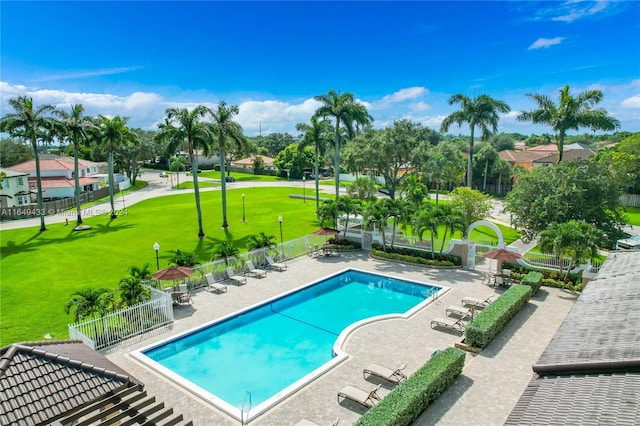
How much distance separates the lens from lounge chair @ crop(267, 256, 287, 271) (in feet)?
81.6

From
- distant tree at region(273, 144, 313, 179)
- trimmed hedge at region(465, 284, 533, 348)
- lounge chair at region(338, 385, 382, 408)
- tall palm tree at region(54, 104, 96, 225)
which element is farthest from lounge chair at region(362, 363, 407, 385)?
distant tree at region(273, 144, 313, 179)

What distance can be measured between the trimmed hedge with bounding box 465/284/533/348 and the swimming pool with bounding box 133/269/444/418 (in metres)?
3.46

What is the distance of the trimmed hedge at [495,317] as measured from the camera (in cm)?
1432

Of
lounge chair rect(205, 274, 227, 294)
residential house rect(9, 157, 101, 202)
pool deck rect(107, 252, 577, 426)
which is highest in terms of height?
residential house rect(9, 157, 101, 202)

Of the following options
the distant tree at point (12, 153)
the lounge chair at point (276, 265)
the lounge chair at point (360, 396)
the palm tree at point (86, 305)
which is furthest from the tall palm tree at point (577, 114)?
the distant tree at point (12, 153)

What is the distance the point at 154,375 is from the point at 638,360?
1307cm

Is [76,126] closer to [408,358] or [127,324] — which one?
[127,324]

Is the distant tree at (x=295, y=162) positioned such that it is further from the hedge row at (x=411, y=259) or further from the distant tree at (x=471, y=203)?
the hedge row at (x=411, y=259)

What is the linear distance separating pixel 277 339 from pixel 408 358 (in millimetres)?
5524

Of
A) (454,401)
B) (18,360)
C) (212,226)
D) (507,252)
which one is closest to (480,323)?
(454,401)

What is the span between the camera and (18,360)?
760 cm

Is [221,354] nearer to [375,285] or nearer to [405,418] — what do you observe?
[405,418]

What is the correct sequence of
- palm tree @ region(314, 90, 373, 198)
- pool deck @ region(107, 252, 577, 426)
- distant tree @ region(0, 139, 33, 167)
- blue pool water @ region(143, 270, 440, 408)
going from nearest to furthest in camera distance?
pool deck @ region(107, 252, 577, 426) < blue pool water @ region(143, 270, 440, 408) < palm tree @ region(314, 90, 373, 198) < distant tree @ region(0, 139, 33, 167)

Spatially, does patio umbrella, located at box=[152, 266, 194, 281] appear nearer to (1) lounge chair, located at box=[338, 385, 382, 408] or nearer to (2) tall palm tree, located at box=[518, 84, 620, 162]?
(1) lounge chair, located at box=[338, 385, 382, 408]
